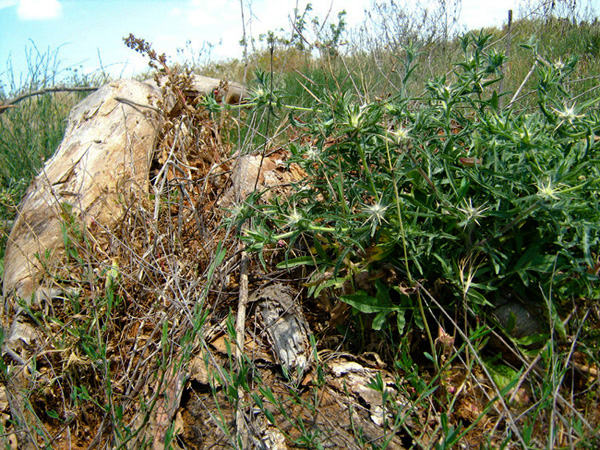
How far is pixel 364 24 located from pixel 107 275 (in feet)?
18.3

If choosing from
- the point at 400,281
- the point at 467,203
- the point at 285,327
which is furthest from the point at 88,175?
the point at 467,203

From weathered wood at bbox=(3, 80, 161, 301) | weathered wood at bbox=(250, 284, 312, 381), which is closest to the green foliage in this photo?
weathered wood at bbox=(250, 284, 312, 381)

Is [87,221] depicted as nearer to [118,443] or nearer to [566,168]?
[118,443]

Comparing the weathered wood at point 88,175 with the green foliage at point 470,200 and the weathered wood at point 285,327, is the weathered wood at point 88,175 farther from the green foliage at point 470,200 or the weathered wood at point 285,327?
the green foliage at point 470,200

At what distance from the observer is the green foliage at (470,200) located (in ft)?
5.43

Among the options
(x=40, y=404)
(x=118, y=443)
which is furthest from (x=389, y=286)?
(x=40, y=404)

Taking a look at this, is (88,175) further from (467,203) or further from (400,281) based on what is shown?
(467,203)

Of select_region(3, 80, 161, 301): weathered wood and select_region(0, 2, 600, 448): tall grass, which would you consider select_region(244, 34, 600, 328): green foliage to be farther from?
select_region(3, 80, 161, 301): weathered wood

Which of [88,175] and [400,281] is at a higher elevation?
[88,175]

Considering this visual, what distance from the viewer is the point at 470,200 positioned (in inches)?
66.6

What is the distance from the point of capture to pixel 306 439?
5.06ft

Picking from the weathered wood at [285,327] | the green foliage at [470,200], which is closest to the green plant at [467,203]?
the green foliage at [470,200]

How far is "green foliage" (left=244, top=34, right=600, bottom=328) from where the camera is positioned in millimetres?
1655

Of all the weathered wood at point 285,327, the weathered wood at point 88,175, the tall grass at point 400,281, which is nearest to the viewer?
the tall grass at point 400,281
